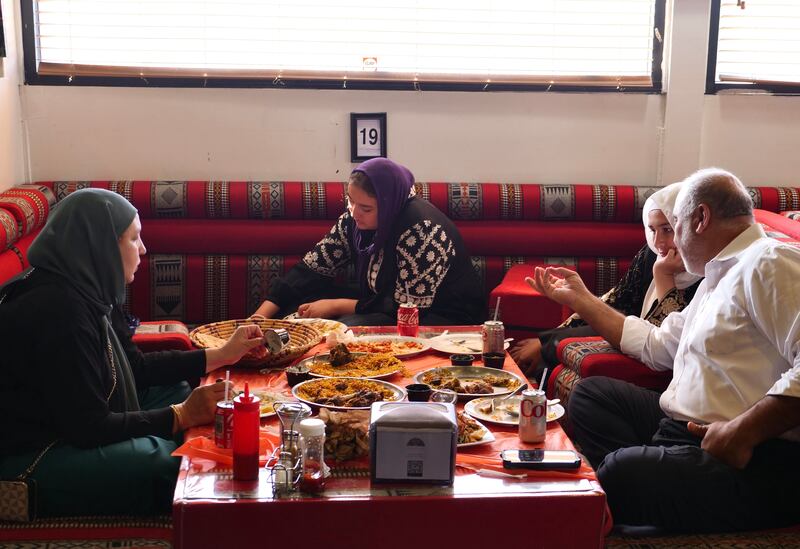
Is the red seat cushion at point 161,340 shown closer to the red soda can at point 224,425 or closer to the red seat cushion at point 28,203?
the red seat cushion at point 28,203

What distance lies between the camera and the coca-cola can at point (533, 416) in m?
2.06

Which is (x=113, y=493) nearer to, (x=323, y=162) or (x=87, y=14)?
(x=323, y=162)

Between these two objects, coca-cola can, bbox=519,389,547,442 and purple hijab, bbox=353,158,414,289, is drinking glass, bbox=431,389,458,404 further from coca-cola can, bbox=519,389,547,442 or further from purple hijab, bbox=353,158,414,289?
purple hijab, bbox=353,158,414,289

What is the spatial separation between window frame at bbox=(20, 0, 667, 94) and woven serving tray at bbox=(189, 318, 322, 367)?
1769mm

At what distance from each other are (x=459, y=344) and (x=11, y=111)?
2.61 meters

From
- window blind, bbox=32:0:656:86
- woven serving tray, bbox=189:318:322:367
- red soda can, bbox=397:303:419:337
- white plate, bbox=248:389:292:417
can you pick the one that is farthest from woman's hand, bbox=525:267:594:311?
window blind, bbox=32:0:656:86

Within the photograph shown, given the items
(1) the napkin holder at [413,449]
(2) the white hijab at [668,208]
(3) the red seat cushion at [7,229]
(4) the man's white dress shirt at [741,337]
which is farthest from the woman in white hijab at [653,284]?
(3) the red seat cushion at [7,229]

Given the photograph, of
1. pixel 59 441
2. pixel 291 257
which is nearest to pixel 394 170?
pixel 291 257

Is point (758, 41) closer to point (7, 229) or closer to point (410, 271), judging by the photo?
point (410, 271)

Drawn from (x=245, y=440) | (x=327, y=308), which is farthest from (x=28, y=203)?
(x=245, y=440)

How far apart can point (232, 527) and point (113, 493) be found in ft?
1.31

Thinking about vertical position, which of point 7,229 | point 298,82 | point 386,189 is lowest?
point 7,229

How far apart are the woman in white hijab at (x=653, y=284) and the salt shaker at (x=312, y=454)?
5.31 feet

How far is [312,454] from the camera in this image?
5.95ft
